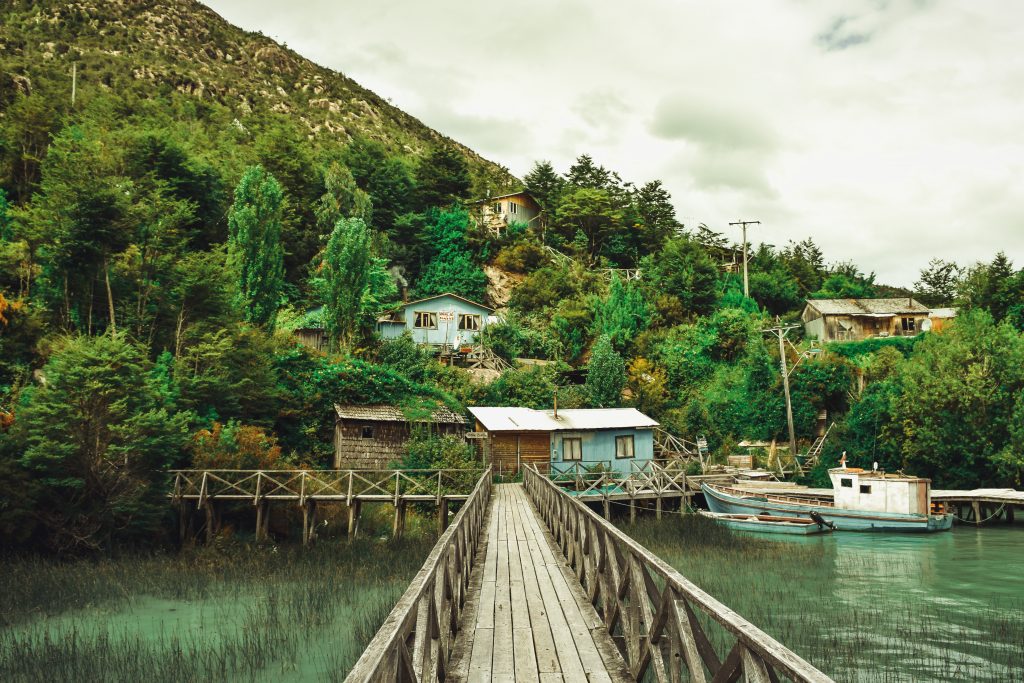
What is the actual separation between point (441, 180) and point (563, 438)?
31529mm

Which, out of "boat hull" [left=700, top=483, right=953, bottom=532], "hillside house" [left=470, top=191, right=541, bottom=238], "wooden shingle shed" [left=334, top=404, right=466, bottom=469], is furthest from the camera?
"hillside house" [left=470, top=191, right=541, bottom=238]

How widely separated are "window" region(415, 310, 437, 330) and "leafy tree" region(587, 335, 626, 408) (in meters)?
12.0

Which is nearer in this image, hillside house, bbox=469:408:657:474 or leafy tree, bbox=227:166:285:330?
hillside house, bbox=469:408:657:474

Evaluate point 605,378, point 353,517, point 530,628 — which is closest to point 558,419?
point 605,378

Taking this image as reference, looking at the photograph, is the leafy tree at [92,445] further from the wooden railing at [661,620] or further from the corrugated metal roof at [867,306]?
the corrugated metal roof at [867,306]

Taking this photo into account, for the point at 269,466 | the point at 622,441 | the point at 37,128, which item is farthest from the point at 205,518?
the point at 37,128

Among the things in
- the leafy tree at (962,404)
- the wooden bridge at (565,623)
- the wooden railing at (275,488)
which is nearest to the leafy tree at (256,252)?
the wooden railing at (275,488)

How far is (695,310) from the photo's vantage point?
49844mm

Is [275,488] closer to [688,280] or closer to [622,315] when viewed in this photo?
[622,315]

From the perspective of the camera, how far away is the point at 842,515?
26984 millimetres

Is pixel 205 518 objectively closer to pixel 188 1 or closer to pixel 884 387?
pixel 884 387

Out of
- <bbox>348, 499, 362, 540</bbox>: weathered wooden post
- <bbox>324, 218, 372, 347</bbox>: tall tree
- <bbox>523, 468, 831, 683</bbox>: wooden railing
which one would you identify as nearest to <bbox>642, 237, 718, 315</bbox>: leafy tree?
<bbox>324, 218, 372, 347</bbox>: tall tree

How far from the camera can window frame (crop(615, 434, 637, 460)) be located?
3353cm

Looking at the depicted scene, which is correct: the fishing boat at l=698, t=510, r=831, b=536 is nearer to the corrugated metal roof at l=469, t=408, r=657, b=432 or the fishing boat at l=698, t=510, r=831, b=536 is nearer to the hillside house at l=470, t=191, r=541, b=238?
the corrugated metal roof at l=469, t=408, r=657, b=432
